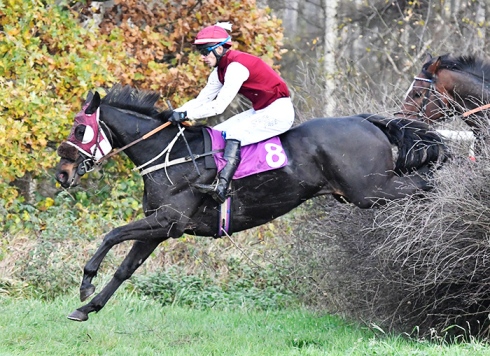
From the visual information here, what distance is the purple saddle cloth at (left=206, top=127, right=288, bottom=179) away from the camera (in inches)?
303

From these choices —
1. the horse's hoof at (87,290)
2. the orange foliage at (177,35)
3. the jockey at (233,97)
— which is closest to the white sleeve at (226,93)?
the jockey at (233,97)

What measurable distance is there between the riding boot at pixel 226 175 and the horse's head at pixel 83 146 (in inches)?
37.1

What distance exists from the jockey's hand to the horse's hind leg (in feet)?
3.60

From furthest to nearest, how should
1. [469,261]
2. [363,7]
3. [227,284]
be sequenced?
[363,7] < [227,284] < [469,261]

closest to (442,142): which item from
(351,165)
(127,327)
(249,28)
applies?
(351,165)

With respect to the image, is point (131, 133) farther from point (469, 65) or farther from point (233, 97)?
point (469, 65)

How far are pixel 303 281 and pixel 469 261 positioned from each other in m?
2.64

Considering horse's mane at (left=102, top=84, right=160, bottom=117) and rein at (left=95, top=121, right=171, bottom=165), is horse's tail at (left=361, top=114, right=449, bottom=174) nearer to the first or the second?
rein at (left=95, top=121, right=171, bottom=165)

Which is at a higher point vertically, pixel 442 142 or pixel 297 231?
pixel 442 142

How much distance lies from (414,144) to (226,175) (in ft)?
5.51

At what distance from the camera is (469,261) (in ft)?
22.9

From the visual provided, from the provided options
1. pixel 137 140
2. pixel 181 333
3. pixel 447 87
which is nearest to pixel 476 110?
pixel 447 87

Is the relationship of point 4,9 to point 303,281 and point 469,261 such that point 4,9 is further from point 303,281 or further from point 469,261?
point 469,261

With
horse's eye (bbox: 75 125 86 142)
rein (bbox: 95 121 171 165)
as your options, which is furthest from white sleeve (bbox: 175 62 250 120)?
horse's eye (bbox: 75 125 86 142)
